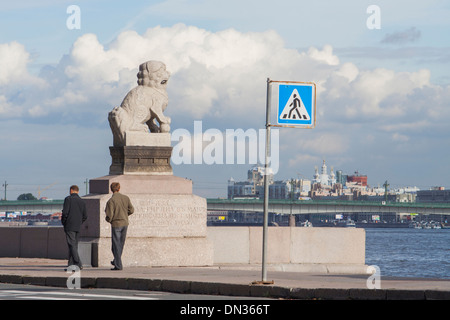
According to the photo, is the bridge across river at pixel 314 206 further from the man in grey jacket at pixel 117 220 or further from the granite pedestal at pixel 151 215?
the man in grey jacket at pixel 117 220

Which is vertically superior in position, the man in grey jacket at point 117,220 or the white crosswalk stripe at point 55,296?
the man in grey jacket at point 117,220

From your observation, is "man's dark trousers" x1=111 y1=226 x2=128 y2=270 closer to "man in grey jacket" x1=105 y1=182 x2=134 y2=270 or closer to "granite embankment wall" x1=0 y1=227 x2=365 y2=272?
"man in grey jacket" x1=105 y1=182 x2=134 y2=270

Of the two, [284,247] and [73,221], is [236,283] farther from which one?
[284,247]

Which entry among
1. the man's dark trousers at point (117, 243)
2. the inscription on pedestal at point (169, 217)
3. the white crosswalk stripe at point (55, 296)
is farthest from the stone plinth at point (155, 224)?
the white crosswalk stripe at point (55, 296)

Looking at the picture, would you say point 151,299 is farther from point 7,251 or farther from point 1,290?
point 7,251

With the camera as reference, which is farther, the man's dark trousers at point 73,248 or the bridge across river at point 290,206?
the bridge across river at point 290,206

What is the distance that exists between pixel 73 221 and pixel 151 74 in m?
4.07

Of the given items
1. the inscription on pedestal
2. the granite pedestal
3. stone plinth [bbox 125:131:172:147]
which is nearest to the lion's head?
stone plinth [bbox 125:131:172:147]

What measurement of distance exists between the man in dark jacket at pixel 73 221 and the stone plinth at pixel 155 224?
119 centimetres

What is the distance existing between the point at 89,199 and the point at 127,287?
15.3ft

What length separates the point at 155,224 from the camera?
59.6ft

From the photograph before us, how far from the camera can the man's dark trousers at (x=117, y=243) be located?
16328 mm

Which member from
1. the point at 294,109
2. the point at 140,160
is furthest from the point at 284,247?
the point at 294,109
